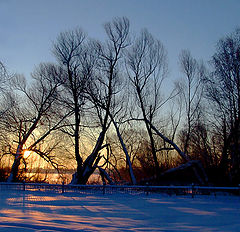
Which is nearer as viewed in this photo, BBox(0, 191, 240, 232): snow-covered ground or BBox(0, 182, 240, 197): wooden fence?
BBox(0, 191, 240, 232): snow-covered ground

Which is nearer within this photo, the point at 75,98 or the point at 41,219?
the point at 41,219

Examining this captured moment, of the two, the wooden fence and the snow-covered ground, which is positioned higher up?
the wooden fence

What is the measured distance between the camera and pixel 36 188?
19.2m

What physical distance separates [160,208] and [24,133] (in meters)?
17.5

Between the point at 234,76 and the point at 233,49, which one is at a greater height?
the point at 233,49

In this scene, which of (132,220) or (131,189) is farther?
(131,189)

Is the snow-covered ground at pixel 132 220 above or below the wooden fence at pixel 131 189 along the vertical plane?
below

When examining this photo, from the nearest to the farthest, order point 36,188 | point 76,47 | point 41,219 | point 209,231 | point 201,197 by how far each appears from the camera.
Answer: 1. point 209,231
2. point 41,219
3. point 201,197
4. point 36,188
5. point 76,47

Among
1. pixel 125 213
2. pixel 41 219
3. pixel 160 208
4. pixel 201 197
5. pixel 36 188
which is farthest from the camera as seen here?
pixel 36 188

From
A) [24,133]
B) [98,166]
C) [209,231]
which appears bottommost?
[209,231]

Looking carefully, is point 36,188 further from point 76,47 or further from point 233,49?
point 233,49

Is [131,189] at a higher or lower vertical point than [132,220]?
higher

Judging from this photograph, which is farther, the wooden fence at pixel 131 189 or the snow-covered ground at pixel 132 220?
the wooden fence at pixel 131 189

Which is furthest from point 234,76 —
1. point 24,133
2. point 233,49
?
point 24,133
